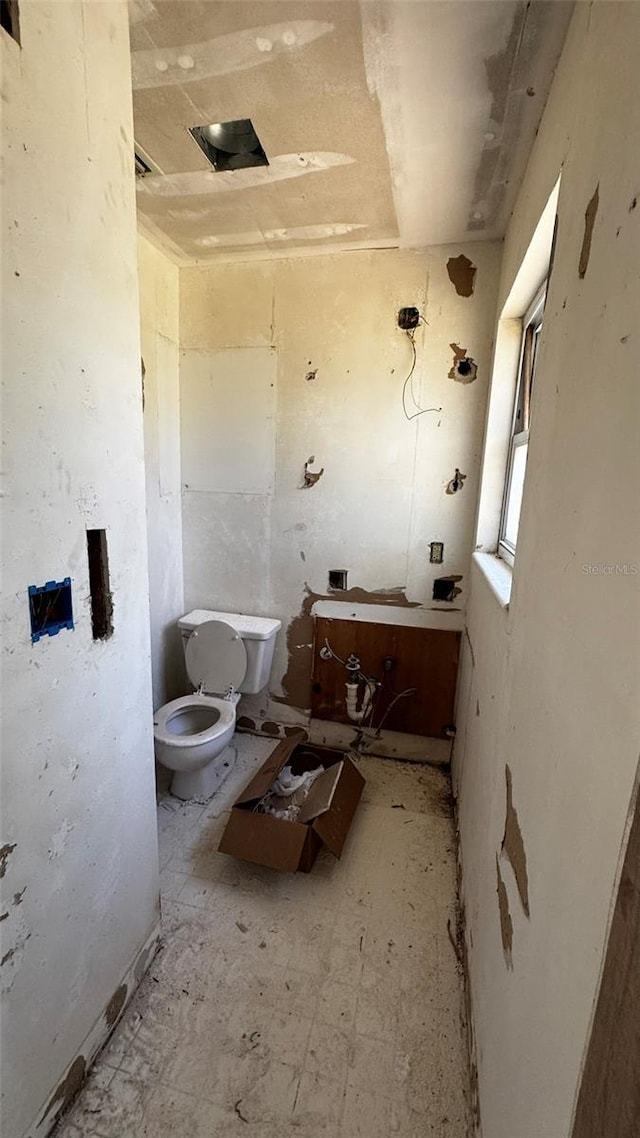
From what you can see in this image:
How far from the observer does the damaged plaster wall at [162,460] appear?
6.92ft

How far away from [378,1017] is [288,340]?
2.59 m

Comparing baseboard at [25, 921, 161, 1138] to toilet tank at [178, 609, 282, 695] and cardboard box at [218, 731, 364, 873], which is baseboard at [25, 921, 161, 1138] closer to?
cardboard box at [218, 731, 364, 873]

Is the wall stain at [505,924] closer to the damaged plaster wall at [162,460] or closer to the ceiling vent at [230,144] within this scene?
the damaged plaster wall at [162,460]

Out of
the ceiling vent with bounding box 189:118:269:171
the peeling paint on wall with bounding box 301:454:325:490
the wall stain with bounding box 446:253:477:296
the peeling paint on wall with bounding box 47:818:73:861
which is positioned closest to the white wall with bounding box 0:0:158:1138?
the peeling paint on wall with bounding box 47:818:73:861

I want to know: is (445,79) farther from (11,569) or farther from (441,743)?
(441,743)

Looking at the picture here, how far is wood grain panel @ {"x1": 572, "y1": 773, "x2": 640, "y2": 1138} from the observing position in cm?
40

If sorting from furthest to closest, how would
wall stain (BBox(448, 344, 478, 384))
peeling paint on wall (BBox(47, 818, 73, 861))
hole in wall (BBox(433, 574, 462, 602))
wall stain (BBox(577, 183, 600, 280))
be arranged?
hole in wall (BBox(433, 574, 462, 602)) < wall stain (BBox(448, 344, 478, 384)) < peeling paint on wall (BBox(47, 818, 73, 861)) < wall stain (BBox(577, 183, 600, 280))

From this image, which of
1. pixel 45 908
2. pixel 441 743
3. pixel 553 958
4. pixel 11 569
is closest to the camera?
pixel 553 958

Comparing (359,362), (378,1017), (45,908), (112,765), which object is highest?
(359,362)

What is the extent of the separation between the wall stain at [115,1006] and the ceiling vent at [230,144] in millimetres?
2484

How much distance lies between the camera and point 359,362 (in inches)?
85.0

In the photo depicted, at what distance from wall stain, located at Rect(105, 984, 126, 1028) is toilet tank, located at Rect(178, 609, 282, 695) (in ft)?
4.05

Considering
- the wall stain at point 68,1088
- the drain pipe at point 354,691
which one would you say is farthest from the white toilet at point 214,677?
the wall stain at point 68,1088

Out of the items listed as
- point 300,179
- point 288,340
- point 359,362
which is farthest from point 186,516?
point 300,179
